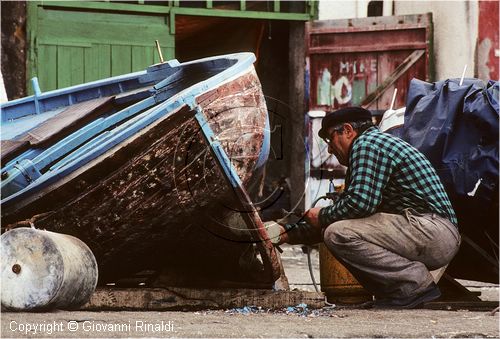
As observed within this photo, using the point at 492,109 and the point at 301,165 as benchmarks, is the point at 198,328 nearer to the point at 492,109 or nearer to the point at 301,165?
the point at 492,109

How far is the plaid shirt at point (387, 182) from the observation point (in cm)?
583

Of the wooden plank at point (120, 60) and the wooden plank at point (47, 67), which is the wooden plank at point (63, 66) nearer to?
the wooden plank at point (47, 67)

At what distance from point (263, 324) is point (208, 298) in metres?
1.36

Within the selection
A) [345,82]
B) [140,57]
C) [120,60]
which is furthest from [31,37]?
[345,82]

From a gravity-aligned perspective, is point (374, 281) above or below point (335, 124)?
below

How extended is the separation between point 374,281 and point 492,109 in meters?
1.27

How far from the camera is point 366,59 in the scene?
37.6 ft

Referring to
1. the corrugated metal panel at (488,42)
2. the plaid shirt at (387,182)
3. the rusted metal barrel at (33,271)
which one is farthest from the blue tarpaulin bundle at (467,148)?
the corrugated metal panel at (488,42)

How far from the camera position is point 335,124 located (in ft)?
20.0

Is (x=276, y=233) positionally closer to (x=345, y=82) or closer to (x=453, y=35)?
(x=345, y=82)

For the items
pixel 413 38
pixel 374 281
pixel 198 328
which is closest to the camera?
pixel 198 328

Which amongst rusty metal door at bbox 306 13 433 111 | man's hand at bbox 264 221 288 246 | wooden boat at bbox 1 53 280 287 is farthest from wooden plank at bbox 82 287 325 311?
rusty metal door at bbox 306 13 433 111

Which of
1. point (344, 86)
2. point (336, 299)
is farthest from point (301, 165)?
point (336, 299)

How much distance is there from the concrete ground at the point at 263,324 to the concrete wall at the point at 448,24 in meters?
5.72
